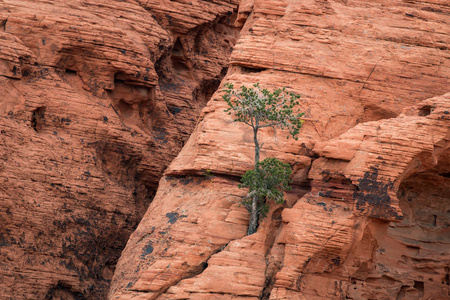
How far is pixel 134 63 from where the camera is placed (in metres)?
39.6

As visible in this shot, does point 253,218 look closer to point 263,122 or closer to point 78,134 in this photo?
point 263,122

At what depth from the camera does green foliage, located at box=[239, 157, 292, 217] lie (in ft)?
97.7

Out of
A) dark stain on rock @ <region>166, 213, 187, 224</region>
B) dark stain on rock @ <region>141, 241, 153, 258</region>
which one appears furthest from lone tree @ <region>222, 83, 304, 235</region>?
dark stain on rock @ <region>141, 241, 153, 258</region>

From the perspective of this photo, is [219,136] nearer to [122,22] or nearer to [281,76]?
[281,76]

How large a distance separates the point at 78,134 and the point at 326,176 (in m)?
13.4

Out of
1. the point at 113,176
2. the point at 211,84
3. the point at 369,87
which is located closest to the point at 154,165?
the point at 113,176

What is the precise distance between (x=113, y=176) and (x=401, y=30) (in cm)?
1449

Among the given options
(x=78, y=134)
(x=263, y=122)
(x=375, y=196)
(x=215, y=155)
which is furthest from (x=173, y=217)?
(x=78, y=134)

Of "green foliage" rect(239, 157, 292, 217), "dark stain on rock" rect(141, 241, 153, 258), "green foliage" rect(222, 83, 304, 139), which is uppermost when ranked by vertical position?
"green foliage" rect(222, 83, 304, 139)

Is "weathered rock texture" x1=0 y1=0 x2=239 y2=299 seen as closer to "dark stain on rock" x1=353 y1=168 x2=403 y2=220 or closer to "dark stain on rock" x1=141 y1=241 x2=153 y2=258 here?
"dark stain on rock" x1=141 y1=241 x2=153 y2=258

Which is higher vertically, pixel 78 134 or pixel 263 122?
pixel 78 134

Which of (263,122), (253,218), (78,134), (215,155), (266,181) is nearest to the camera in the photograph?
(266,181)

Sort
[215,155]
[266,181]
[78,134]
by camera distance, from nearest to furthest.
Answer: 1. [266,181]
2. [215,155]
3. [78,134]

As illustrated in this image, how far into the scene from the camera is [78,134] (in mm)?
38438
